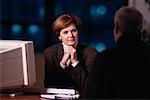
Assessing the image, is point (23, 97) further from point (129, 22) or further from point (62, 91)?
point (129, 22)

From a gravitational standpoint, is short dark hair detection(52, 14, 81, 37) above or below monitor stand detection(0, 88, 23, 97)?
above

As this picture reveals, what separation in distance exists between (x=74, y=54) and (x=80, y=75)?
25cm

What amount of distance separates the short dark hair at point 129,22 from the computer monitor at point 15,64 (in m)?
0.78

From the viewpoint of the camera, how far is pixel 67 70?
329cm

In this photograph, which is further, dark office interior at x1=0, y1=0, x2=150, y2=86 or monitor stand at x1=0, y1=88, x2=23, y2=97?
dark office interior at x1=0, y1=0, x2=150, y2=86

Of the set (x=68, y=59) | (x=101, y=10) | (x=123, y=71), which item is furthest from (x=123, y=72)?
(x=101, y=10)

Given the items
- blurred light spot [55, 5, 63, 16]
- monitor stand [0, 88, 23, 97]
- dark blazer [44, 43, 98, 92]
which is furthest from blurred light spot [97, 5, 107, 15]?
monitor stand [0, 88, 23, 97]

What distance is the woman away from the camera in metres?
3.21

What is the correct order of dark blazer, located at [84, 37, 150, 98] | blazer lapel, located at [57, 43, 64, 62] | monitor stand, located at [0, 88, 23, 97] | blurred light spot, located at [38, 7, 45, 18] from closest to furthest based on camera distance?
dark blazer, located at [84, 37, 150, 98], monitor stand, located at [0, 88, 23, 97], blazer lapel, located at [57, 43, 64, 62], blurred light spot, located at [38, 7, 45, 18]

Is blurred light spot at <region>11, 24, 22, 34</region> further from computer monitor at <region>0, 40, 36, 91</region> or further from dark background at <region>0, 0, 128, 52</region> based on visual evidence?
computer monitor at <region>0, 40, 36, 91</region>

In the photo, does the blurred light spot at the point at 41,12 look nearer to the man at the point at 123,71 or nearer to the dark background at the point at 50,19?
the dark background at the point at 50,19

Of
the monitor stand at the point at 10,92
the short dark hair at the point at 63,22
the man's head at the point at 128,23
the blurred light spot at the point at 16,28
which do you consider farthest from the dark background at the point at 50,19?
the man's head at the point at 128,23

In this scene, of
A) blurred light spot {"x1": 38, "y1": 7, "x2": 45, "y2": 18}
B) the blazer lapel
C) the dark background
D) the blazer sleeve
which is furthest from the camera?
blurred light spot {"x1": 38, "y1": 7, "x2": 45, "y2": 18}

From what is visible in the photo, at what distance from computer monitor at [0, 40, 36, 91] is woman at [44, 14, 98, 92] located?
1.38 ft
